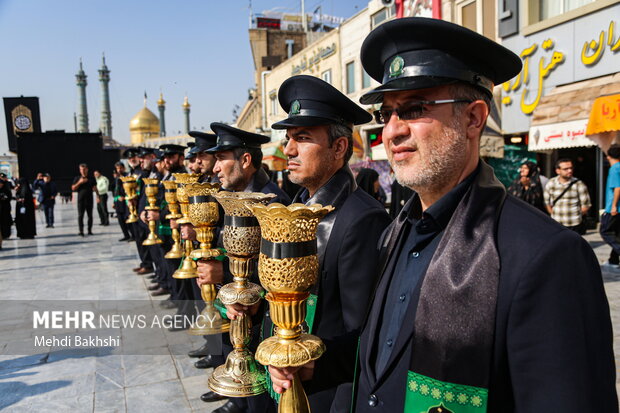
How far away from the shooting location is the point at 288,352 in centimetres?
139

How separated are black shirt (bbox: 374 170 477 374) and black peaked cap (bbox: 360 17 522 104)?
300mm

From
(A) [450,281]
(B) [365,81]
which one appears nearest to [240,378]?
(A) [450,281]

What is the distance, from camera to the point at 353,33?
22375 mm

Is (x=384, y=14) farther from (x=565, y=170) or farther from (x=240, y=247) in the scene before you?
(x=240, y=247)

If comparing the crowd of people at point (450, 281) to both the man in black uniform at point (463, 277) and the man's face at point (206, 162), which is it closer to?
the man in black uniform at point (463, 277)

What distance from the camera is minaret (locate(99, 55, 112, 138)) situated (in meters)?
90.1

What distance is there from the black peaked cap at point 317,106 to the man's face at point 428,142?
97 centimetres

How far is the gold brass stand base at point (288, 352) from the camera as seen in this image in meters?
1.37

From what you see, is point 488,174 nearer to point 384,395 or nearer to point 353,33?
point 384,395

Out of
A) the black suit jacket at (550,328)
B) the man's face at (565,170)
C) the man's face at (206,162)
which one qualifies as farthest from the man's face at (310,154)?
the man's face at (565,170)

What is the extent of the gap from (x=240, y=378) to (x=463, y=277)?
1598 millimetres

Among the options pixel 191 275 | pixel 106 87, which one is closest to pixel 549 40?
pixel 191 275

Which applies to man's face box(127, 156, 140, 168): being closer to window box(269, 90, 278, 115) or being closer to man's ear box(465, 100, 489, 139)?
man's ear box(465, 100, 489, 139)

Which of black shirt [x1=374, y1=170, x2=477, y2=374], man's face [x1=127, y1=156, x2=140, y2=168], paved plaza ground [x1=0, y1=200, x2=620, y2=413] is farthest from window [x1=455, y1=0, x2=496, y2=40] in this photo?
black shirt [x1=374, y1=170, x2=477, y2=374]
